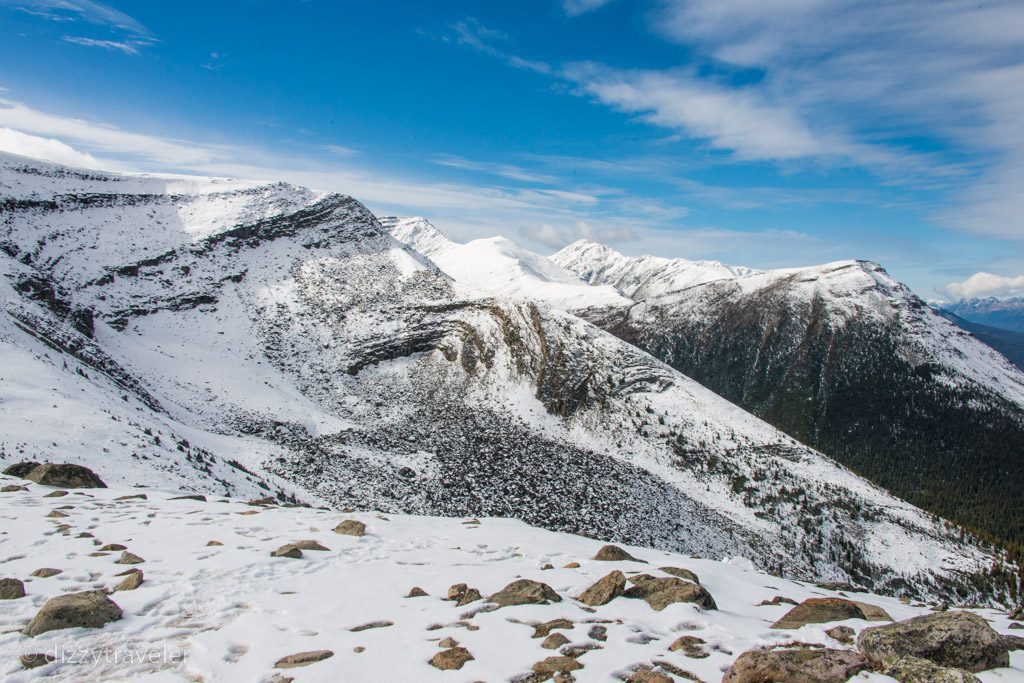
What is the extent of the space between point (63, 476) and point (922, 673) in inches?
915

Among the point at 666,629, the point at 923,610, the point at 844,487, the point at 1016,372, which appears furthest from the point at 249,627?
the point at 1016,372

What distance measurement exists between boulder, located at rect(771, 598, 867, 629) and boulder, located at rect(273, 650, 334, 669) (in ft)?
24.2

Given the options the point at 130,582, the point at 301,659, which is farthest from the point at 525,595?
the point at 130,582

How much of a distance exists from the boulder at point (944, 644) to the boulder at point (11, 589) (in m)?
13.0

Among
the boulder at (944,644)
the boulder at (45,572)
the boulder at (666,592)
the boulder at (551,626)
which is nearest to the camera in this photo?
the boulder at (944,644)

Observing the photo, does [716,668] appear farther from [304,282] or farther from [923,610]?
[304,282]

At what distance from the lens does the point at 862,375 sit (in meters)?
170

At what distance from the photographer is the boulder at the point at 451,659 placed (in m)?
6.56

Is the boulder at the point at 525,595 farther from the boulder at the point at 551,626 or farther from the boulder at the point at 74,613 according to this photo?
the boulder at the point at 74,613

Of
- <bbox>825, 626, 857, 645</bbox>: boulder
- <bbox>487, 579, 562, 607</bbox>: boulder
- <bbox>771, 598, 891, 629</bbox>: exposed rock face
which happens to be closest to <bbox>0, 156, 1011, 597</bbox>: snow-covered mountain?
<bbox>487, 579, 562, 607</bbox>: boulder

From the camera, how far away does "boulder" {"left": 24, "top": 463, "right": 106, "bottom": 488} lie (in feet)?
54.7

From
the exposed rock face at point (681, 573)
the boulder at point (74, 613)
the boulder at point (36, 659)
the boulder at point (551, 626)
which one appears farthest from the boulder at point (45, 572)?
the exposed rock face at point (681, 573)

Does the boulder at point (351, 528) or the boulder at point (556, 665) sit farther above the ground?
the boulder at point (556, 665)

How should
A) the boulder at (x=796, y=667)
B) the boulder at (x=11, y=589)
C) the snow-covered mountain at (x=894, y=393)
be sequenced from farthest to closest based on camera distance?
the snow-covered mountain at (x=894, y=393) < the boulder at (x=11, y=589) < the boulder at (x=796, y=667)
